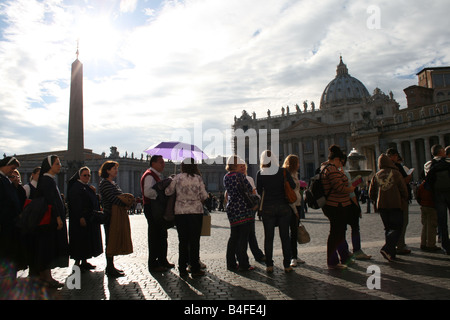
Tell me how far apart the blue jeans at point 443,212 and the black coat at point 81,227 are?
243 inches

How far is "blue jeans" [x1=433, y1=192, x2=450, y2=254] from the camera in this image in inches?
267

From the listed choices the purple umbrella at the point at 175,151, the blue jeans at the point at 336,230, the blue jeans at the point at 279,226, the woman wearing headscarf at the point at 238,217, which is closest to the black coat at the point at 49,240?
the purple umbrella at the point at 175,151

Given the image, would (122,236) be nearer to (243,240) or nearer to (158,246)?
(158,246)

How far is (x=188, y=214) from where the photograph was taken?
19.1 feet

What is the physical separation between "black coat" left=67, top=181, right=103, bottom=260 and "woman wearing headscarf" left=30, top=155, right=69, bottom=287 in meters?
0.57

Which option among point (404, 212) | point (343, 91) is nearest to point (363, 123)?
point (404, 212)

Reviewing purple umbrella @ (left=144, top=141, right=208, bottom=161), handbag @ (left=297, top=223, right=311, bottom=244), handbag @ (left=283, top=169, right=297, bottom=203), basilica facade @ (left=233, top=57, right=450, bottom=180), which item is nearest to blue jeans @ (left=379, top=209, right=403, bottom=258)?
handbag @ (left=297, top=223, right=311, bottom=244)

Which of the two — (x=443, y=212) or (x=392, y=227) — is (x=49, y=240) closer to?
(x=392, y=227)

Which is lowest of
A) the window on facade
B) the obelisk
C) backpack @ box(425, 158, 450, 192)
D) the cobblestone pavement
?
the cobblestone pavement

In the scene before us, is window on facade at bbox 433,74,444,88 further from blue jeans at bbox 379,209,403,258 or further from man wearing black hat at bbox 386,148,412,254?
blue jeans at bbox 379,209,403,258
